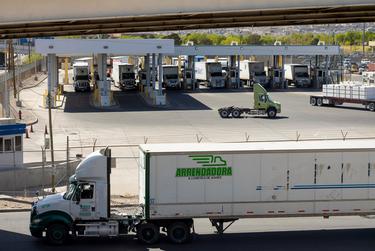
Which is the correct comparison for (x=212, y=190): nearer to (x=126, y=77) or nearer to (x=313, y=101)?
(x=313, y=101)

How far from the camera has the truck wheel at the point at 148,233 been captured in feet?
66.9

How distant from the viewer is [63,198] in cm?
2073

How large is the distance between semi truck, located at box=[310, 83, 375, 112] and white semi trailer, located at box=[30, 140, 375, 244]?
129 ft

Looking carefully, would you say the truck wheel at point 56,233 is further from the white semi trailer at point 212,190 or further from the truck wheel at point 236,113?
the truck wheel at point 236,113

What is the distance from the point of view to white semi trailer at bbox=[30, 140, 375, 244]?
20484 mm

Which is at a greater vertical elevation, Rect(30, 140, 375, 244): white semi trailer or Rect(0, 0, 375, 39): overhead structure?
Rect(0, 0, 375, 39): overhead structure

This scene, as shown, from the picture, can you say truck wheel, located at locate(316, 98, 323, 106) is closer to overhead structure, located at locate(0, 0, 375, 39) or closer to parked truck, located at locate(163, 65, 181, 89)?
parked truck, located at locate(163, 65, 181, 89)

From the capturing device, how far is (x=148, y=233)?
67.2ft

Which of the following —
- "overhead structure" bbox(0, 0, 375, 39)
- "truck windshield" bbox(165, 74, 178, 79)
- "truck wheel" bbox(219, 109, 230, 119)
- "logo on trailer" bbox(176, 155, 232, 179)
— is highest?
"overhead structure" bbox(0, 0, 375, 39)

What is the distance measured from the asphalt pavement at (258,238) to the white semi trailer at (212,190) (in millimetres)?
379

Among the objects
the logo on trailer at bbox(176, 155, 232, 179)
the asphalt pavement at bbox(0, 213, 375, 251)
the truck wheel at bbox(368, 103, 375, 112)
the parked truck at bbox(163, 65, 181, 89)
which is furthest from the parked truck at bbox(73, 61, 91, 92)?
the logo on trailer at bbox(176, 155, 232, 179)

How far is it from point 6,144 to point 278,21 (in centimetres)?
1280

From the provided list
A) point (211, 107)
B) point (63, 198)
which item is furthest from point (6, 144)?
point (211, 107)

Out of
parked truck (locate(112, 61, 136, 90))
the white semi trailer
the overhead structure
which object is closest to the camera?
the white semi trailer
